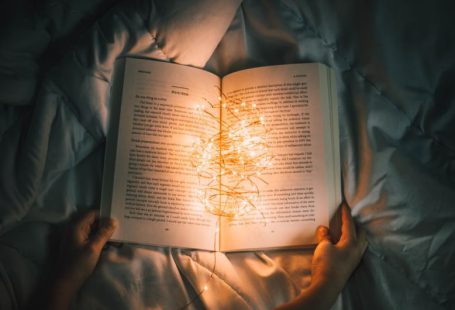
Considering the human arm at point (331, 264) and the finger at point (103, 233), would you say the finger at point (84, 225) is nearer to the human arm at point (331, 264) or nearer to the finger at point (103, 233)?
the finger at point (103, 233)

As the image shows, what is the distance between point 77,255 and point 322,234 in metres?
0.49

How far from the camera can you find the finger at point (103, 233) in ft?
2.78

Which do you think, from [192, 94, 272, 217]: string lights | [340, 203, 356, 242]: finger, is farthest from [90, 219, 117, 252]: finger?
[340, 203, 356, 242]: finger

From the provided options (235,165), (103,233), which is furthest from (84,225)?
(235,165)

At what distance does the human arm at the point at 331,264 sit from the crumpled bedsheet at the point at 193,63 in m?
0.03

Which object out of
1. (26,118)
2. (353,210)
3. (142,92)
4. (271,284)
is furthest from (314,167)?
(26,118)

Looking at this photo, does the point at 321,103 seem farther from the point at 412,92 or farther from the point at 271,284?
the point at 271,284

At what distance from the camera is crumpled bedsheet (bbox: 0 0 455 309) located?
33.0 inches

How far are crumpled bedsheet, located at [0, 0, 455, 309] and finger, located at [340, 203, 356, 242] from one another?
2 cm

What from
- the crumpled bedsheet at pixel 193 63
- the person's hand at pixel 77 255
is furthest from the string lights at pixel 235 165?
the person's hand at pixel 77 255

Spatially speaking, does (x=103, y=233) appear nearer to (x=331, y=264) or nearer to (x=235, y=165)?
(x=235, y=165)

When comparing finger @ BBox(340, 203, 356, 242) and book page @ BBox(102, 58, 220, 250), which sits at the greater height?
book page @ BBox(102, 58, 220, 250)

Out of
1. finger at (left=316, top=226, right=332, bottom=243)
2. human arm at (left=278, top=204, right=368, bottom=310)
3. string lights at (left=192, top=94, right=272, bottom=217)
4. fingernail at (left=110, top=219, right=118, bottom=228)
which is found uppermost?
string lights at (left=192, top=94, right=272, bottom=217)

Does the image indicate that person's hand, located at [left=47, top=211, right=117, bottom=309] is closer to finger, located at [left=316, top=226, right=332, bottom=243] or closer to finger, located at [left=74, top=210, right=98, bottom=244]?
finger, located at [left=74, top=210, right=98, bottom=244]
